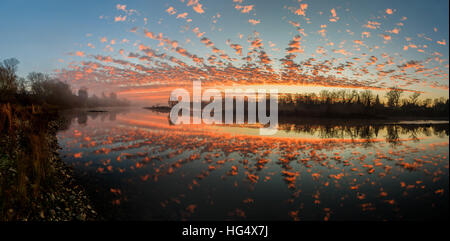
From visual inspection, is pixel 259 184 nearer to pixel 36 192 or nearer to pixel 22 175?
pixel 36 192

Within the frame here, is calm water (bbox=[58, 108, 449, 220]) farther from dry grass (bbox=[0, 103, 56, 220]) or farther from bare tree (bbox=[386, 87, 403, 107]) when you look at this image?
bare tree (bbox=[386, 87, 403, 107])

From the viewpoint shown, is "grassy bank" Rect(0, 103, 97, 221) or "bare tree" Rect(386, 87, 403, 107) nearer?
"grassy bank" Rect(0, 103, 97, 221)

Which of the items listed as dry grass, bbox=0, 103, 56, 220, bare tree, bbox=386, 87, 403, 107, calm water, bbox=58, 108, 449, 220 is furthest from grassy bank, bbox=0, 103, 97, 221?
bare tree, bbox=386, 87, 403, 107

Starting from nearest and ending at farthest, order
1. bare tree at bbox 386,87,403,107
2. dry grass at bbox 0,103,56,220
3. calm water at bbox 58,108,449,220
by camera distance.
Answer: dry grass at bbox 0,103,56,220, calm water at bbox 58,108,449,220, bare tree at bbox 386,87,403,107

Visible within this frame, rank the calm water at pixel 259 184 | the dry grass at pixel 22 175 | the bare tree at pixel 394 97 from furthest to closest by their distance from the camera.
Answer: the bare tree at pixel 394 97 < the calm water at pixel 259 184 < the dry grass at pixel 22 175

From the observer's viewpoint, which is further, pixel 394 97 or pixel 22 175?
pixel 394 97

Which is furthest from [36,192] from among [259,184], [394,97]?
[394,97]

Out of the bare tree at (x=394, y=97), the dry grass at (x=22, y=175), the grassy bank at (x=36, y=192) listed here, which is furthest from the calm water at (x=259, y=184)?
the bare tree at (x=394, y=97)

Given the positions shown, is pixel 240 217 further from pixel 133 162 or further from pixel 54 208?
pixel 133 162

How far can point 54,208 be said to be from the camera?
23.8 ft

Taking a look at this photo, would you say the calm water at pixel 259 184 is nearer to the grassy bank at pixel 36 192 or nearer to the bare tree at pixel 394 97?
the grassy bank at pixel 36 192

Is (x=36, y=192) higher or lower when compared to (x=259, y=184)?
higher
